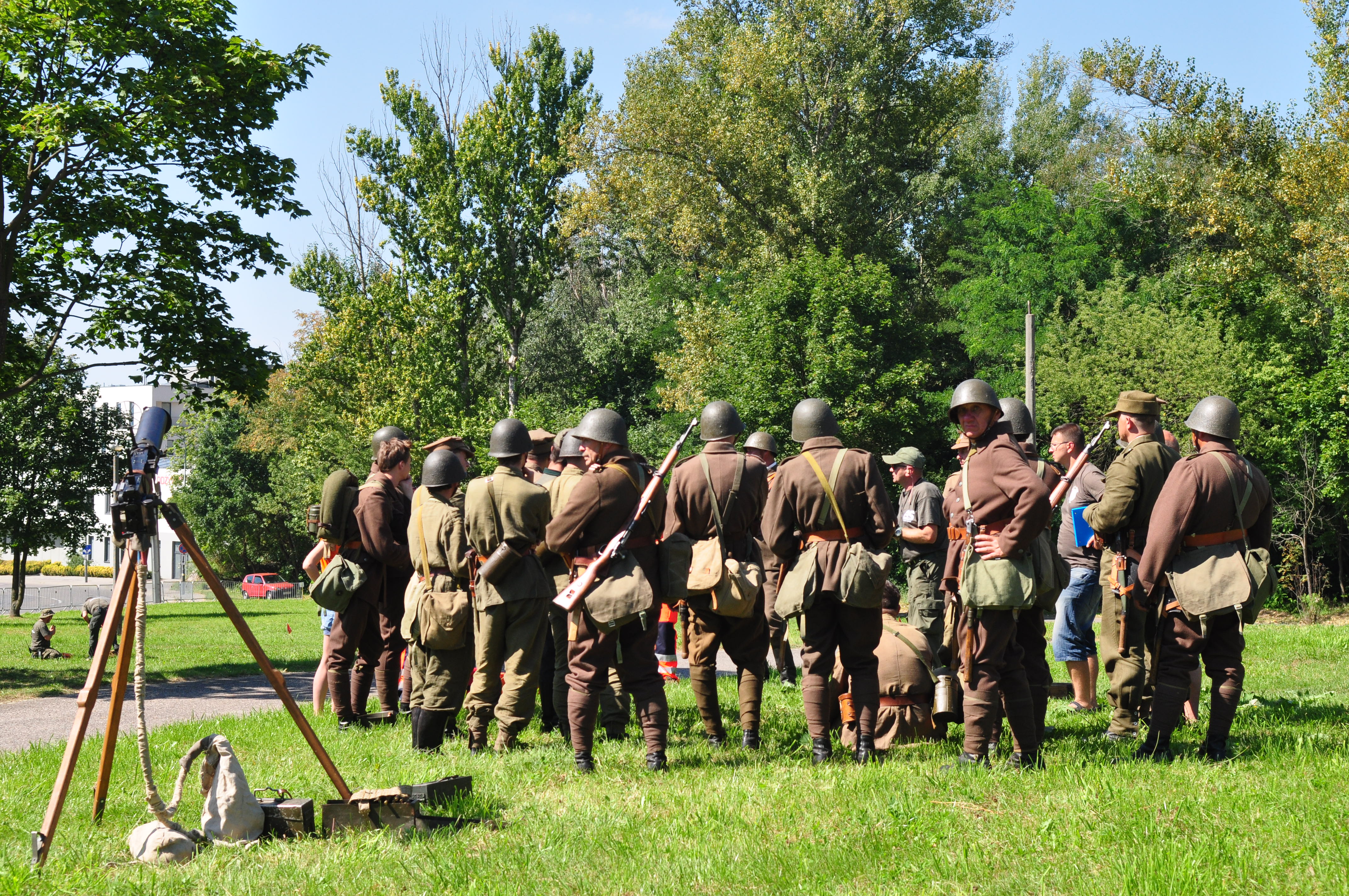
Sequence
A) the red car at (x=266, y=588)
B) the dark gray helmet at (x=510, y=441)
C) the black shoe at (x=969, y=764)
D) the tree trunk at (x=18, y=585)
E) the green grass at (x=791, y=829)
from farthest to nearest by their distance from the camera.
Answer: the red car at (x=266, y=588), the tree trunk at (x=18, y=585), the dark gray helmet at (x=510, y=441), the black shoe at (x=969, y=764), the green grass at (x=791, y=829)

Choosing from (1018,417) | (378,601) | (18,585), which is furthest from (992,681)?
(18,585)

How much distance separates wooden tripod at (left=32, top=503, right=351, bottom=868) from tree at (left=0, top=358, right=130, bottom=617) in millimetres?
26940

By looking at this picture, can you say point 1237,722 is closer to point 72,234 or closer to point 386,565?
point 386,565

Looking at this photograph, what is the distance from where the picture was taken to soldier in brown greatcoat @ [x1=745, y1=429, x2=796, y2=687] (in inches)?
399

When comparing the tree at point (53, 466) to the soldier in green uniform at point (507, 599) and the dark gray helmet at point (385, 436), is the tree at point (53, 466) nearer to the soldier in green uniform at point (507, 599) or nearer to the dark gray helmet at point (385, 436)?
the dark gray helmet at point (385, 436)

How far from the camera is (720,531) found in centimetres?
789

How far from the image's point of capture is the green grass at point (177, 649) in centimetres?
1567

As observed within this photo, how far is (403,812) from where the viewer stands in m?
5.45

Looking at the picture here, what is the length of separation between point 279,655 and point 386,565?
10.8 m

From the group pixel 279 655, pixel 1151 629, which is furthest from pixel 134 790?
pixel 279 655

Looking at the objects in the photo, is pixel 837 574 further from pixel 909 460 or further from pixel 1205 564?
pixel 909 460

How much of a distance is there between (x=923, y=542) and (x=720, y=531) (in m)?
2.93

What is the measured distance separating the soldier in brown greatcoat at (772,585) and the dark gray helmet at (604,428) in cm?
235

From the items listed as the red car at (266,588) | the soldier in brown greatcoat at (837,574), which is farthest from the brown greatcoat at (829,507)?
the red car at (266,588)
